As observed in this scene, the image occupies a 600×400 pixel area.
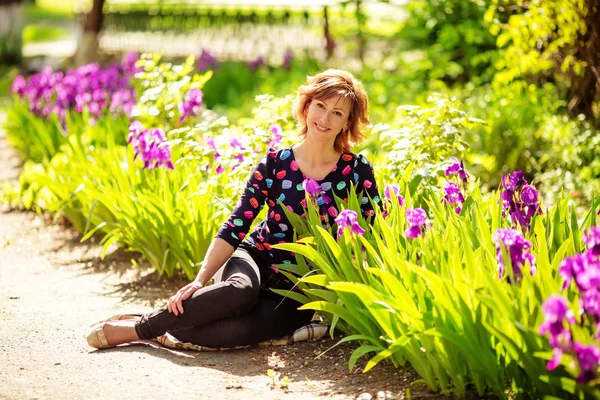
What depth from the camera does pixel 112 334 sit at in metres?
3.44

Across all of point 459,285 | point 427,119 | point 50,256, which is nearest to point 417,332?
point 459,285

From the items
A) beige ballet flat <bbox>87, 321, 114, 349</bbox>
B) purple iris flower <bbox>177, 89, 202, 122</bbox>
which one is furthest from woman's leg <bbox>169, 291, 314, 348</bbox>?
purple iris flower <bbox>177, 89, 202, 122</bbox>

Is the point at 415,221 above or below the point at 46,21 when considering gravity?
below

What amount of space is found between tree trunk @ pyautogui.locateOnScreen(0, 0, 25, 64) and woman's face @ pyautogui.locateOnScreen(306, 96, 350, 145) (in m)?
13.1

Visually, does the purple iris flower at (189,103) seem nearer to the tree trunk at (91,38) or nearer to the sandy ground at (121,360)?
the sandy ground at (121,360)

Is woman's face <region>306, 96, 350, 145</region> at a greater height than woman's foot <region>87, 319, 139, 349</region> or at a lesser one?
greater

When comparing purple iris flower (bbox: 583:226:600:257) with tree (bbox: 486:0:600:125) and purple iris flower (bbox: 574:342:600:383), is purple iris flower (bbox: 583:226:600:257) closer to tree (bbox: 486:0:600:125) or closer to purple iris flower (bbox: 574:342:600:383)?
purple iris flower (bbox: 574:342:600:383)

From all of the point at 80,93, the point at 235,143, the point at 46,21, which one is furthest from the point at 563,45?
the point at 46,21

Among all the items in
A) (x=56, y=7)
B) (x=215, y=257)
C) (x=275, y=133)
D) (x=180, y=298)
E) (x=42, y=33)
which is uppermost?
(x=56, y=7)

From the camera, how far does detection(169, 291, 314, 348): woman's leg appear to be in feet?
11.3

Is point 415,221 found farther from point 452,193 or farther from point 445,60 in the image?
point 445,60

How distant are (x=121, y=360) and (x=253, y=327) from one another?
1.80ft

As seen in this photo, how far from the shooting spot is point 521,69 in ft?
22.1

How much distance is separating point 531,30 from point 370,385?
4111mm
